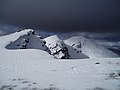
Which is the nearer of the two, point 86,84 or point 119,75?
point 86,84

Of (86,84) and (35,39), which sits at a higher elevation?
(35,39)

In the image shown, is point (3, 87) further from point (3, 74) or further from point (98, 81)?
point (98, 81)

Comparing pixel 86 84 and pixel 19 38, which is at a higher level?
pixel 19 38

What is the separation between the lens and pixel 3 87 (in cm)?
1218

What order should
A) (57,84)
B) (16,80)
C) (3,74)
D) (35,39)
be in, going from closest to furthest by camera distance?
(57,84) < (16,80) < (3,74) < (35,39)

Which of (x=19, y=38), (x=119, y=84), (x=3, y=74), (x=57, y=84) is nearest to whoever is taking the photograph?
(x=119, y=84)

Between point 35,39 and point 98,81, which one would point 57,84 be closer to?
point 98,81

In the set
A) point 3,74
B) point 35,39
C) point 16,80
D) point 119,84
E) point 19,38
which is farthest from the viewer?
point 35,39

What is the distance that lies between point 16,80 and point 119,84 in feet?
28.7

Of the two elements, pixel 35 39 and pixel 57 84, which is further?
pixel 35 39

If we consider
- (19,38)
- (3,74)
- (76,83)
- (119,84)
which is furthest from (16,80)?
(19,38)

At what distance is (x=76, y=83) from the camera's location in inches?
489

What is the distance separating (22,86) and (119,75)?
8.75 meters

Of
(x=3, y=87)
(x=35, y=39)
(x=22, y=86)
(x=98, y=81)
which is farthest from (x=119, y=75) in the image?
(x=35, y=39)
